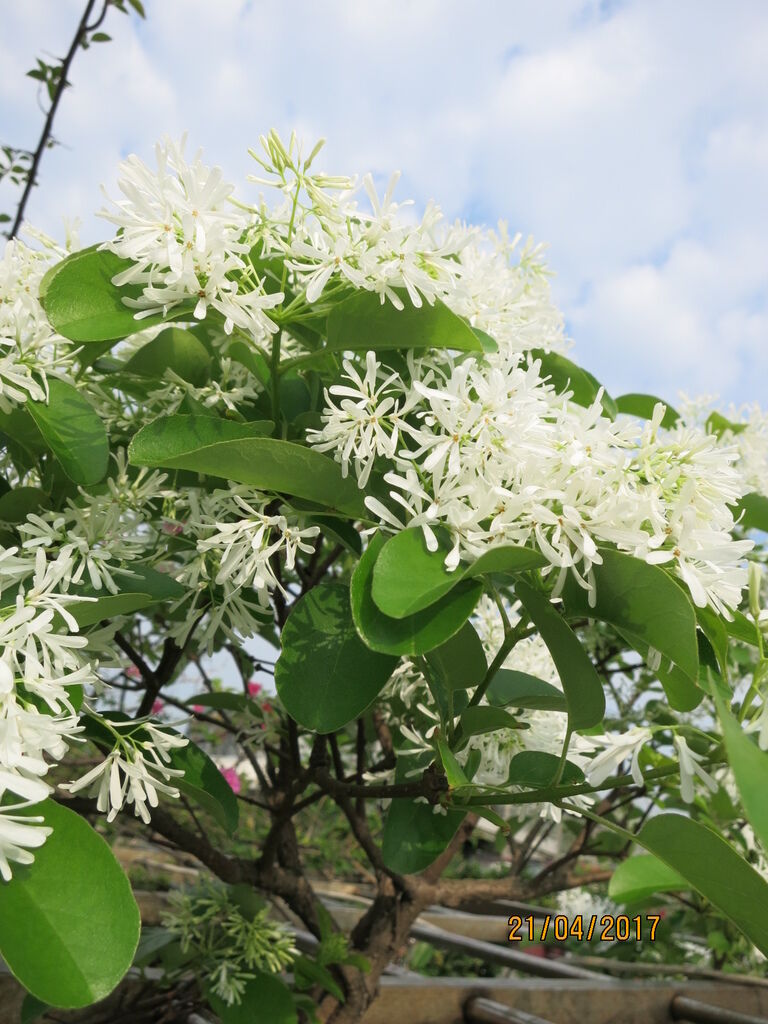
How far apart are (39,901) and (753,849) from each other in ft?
4.55

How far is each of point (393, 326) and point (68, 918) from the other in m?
0.42

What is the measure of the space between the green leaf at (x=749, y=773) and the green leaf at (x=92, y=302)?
0.43 meters

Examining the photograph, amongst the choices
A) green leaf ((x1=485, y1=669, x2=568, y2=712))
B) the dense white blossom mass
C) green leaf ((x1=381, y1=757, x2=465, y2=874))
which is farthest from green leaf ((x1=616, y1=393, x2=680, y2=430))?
green leaf ((x1=381, y1=757, x2=465, y2=874))

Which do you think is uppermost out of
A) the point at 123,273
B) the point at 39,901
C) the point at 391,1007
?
the point at 123,273

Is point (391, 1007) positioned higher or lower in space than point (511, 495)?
lower

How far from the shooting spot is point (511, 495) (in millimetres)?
515

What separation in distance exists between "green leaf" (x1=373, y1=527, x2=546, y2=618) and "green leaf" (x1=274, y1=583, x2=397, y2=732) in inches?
3.4

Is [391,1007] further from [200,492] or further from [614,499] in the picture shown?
[614,499]

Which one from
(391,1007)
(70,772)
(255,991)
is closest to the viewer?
(255,991)

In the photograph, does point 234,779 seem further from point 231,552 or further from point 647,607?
point 647,607

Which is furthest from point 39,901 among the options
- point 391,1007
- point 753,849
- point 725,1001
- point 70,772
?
point 70,772

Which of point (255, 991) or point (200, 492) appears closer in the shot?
point (200, 492)

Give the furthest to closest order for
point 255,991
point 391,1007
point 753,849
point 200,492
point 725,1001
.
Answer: point 725,1001, point 753,849, point 391,1007, point 255,991, point 200,492

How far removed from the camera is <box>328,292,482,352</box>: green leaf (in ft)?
2.02
